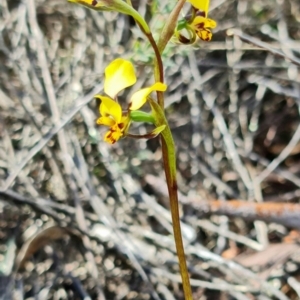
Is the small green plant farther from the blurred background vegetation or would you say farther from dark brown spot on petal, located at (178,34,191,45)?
the blurred background vegetation

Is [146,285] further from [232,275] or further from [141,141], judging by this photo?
[141,141]

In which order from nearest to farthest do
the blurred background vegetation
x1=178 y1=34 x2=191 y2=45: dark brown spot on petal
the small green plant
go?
the small green plant → x1=178 y1=34 x2=191 y2=45: dark brown spot on petal → the blurred background vegetation

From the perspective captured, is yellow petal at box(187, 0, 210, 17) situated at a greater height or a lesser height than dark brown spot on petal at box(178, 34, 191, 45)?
greater

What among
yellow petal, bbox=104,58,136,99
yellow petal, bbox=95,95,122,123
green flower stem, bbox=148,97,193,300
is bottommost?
green flower stem, bbox=148,97,193,300

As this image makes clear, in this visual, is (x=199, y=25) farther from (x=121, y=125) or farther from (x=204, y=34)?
(x=121, y=125)

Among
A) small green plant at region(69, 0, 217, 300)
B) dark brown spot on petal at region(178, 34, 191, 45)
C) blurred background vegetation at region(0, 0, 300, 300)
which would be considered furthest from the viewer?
blurred background vegetation at region(0, 0, 300, 300)

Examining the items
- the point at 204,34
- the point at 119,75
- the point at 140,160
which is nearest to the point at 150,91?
the point at 119,75

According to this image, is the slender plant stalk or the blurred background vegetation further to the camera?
the blurred background vegetation

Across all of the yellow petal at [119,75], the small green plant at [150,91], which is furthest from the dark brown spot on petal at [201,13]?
the yellow petal at [119,75]

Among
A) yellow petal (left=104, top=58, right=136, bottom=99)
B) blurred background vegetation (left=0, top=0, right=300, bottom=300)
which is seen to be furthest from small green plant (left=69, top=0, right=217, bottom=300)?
blurred background vegetation (left=0, top=0, right=300, bottom=300)
